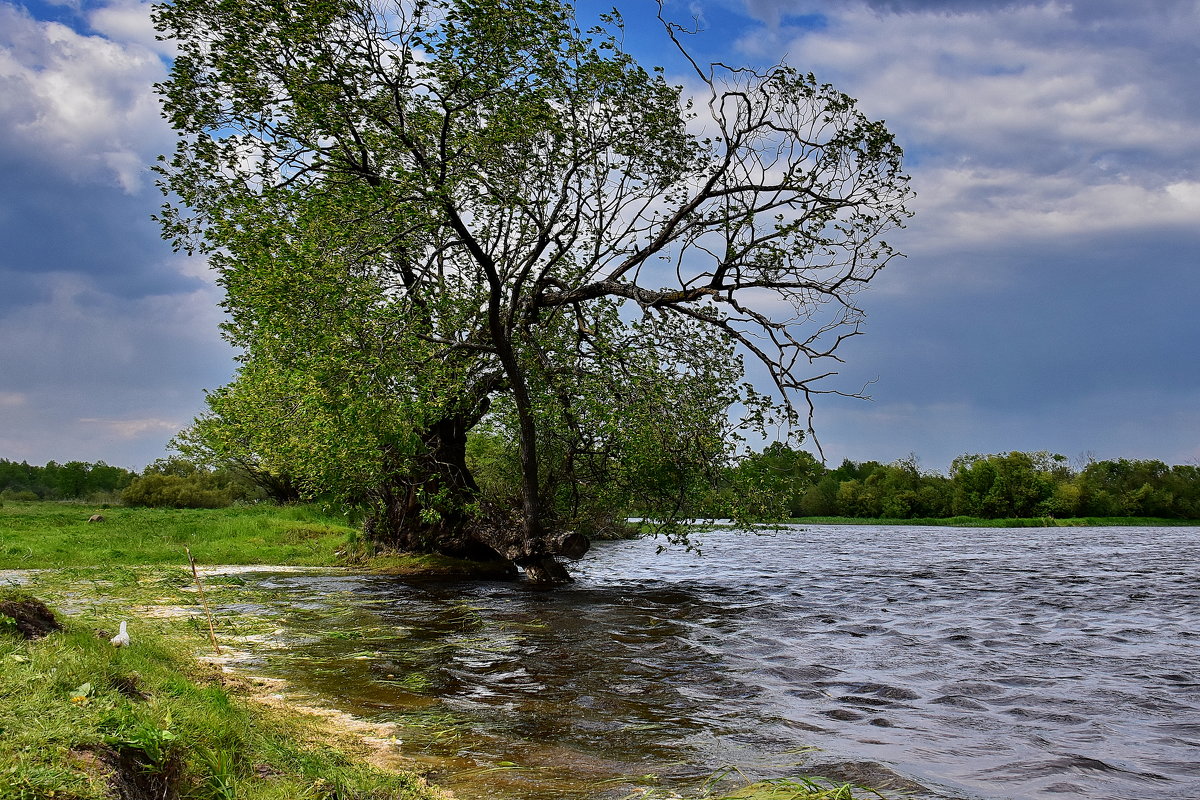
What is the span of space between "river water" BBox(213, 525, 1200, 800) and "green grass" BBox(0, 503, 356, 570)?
7.11 metres

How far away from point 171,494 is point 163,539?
3027cm

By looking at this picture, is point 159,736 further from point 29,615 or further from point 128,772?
point 29,615

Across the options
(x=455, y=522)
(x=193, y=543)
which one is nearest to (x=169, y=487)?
(x=193, y=543)

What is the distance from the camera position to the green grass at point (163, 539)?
2603 cm

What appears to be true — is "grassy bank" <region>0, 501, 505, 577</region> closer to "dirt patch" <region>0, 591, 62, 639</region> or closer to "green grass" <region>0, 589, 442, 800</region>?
→ "dirt patch" <region>0, 591, 62, 639</region>

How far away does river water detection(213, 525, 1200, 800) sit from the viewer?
24.3 ft

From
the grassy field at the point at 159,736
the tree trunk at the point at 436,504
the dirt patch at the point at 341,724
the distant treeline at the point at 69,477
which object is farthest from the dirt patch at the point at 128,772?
the distant treeline at the point at 69,477

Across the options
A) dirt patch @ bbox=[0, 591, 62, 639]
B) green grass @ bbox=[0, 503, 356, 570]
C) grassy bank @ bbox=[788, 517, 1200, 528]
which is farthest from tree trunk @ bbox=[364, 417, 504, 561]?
grassy bank @ bbox=[788, 517, 1200, 528]

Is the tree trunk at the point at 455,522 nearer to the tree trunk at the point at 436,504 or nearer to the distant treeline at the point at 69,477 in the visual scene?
the tree trunk at the point at 436,504

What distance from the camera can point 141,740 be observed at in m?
5.14

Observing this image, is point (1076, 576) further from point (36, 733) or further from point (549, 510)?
point (36, 733)

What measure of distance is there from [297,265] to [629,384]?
28.0ft

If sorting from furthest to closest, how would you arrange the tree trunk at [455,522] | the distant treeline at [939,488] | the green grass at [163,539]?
1. the distant treeline at [939,488]
2. the green grass at [163,539]
3. the tree trunk at [455,522]

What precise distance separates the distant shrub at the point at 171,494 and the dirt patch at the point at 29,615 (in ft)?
172
